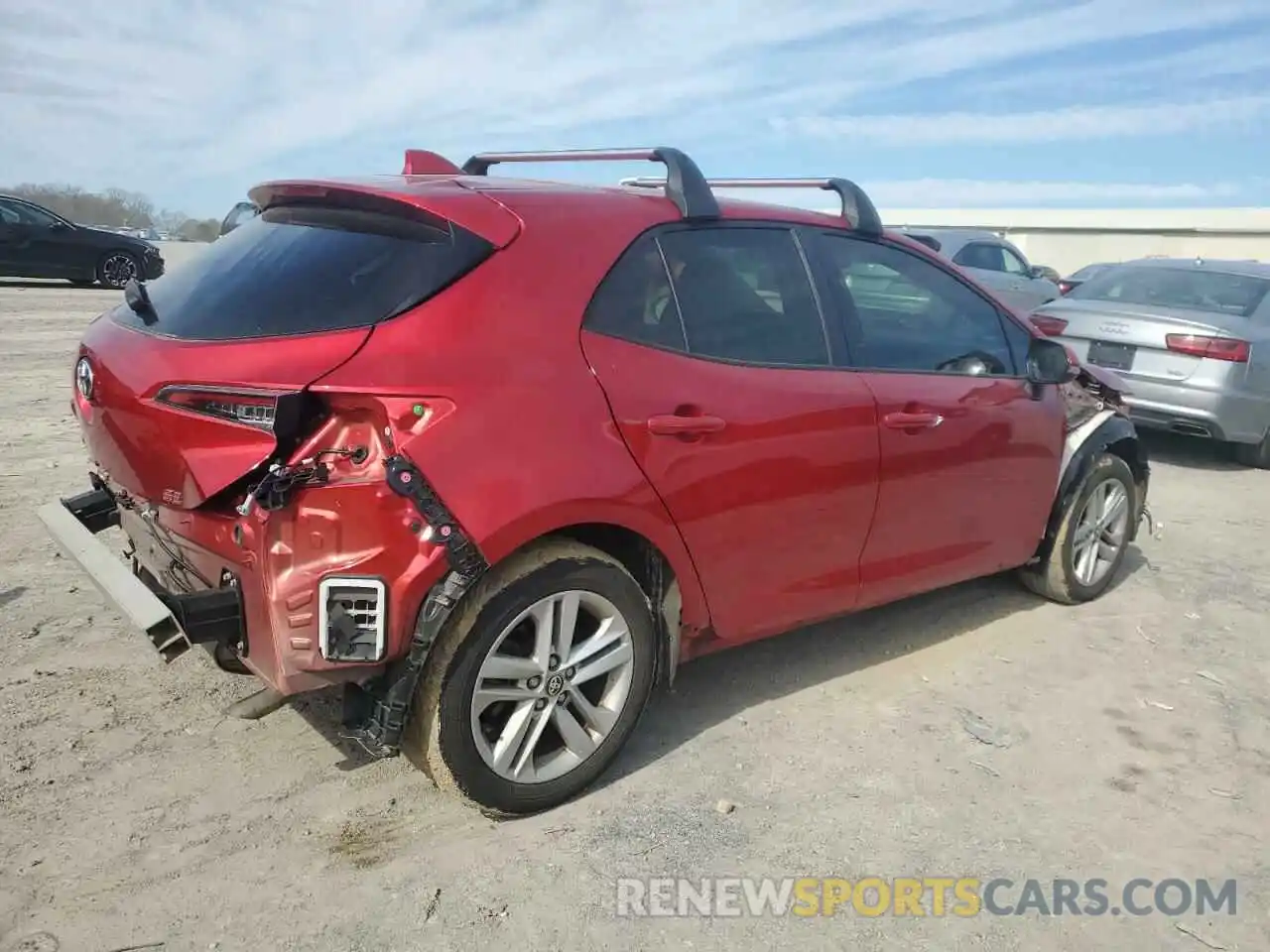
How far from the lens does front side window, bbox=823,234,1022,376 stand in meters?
3.85

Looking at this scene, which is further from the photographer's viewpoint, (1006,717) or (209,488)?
(1006,717)

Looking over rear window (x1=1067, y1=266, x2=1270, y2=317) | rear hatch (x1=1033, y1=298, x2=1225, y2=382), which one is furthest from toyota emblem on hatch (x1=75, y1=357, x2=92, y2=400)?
rear window (x1=1067, y1=266, x2=1270, y2=317)

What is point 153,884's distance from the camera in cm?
267

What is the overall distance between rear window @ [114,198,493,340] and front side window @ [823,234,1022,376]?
1.53m

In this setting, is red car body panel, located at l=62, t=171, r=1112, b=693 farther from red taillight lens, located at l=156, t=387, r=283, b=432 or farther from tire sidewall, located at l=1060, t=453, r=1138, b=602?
tire sidewall, located at l=1060, t=453, r=1138, b=602

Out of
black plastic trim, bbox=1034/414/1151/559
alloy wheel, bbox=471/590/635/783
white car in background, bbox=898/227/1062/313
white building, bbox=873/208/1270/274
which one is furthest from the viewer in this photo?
white building, bbox=873/208/1270/274

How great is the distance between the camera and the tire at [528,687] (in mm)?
2791

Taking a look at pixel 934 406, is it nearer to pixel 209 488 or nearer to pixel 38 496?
pixel 209 488

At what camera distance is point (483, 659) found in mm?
2832

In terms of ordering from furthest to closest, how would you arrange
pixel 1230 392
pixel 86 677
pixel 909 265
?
pixel 1230 392, pixel 909 265, pixel 86 677

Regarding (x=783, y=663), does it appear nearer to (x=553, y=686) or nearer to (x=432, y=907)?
(x=553, y=686)

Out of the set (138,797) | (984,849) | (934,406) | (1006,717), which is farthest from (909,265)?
(138,797)

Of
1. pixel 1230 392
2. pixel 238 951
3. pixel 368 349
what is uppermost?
pixel 368 349

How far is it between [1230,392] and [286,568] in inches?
294
